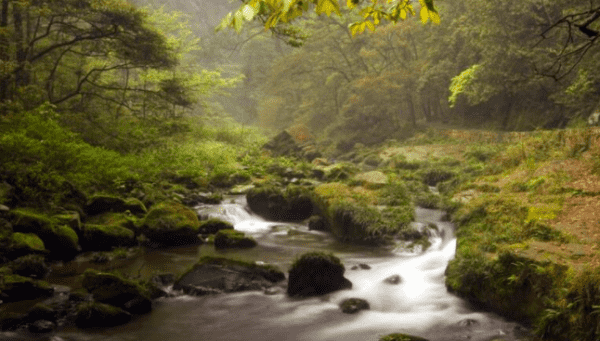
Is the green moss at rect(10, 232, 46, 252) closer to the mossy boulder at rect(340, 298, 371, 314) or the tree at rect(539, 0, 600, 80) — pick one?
the mossy boulder at rect(340, 298, 371, 314)

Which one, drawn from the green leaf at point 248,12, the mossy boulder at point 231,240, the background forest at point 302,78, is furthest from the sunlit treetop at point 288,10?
the mossy boulder at point 231,240

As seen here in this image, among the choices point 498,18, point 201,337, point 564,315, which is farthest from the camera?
point 498,18

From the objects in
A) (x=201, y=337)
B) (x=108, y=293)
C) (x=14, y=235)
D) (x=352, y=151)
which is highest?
(x=352, y=151)

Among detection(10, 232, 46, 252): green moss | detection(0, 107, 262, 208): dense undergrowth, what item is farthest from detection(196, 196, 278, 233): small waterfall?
detection(10, 232, 46, 252): green moss

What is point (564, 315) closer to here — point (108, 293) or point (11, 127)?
point (108, 293)

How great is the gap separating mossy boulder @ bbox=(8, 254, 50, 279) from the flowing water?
5.27ft

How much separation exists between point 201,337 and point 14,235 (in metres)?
4.48

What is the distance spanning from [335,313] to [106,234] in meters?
5.73

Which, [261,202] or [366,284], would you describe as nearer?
[366,284]

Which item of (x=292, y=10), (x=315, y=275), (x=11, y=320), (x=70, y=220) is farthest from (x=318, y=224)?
(x=292, y=10)

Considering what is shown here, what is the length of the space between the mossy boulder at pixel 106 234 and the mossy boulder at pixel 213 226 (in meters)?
1.93

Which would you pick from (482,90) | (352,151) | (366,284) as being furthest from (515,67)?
(366,284)

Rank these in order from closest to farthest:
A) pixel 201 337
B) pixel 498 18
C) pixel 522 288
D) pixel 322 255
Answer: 1. pixel 522 288
2. pixel 201 337
3. pixel 322 255
4. pixel 498 18

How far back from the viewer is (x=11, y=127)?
35.2 ft
